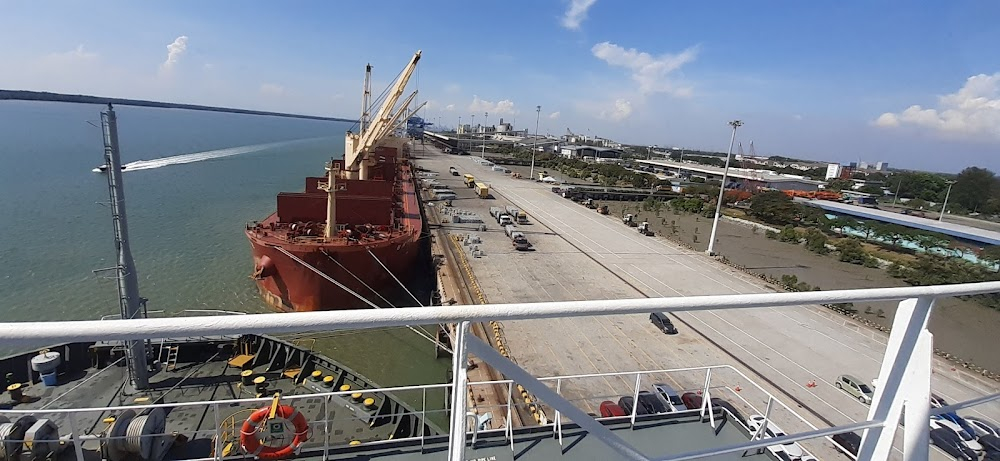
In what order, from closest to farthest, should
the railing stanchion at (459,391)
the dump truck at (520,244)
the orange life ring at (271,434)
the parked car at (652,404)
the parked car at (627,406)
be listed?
the railing stanchion at (459,391)
the orange life ring at (271,434)
the parked car at (652,404)
the parked car at (627,406)
the dump truck at (520,244)

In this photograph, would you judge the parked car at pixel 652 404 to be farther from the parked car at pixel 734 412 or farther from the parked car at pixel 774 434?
the parked car at pixel 774 434

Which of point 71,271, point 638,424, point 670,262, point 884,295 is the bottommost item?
point 71,271

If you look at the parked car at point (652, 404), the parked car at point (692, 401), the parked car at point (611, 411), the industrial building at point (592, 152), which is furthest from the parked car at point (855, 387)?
the industrial building at point (592, 152)

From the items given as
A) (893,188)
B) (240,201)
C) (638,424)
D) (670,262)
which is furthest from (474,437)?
(893,188)

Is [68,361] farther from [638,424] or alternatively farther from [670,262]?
[670,262]

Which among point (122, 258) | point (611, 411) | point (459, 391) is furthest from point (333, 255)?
point (459, 391)

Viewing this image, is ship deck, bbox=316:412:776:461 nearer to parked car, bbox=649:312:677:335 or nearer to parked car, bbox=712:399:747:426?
parked car, bbox=712:399:747:426

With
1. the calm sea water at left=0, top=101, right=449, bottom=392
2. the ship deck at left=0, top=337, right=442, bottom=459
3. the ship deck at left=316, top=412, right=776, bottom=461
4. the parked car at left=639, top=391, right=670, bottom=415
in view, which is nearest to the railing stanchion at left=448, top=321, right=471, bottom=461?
the ship deck at left=316, top=412, right=776, bottom=461
